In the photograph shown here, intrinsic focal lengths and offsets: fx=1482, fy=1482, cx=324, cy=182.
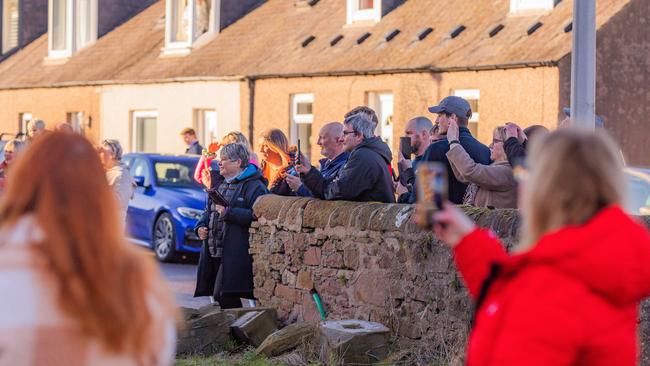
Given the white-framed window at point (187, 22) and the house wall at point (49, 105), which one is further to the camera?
the house wall at point (49, 105)

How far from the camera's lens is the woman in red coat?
3.91 metres

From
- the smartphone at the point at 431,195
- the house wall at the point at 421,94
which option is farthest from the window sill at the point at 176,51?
the smartphone at the point at 431,195

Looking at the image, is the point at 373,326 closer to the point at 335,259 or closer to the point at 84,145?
the point at 335,259

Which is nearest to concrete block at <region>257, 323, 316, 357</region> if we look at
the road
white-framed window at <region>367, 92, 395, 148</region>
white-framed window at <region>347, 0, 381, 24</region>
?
the road

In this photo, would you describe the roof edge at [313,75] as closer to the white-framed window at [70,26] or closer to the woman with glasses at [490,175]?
the white-framed window at [70,26]

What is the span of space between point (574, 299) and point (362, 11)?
1017 inches

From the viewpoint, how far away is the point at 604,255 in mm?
3936

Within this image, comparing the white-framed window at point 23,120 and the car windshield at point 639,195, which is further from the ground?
the white-framed window at point 23,120

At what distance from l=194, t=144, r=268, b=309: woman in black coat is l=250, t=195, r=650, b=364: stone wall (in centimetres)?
12

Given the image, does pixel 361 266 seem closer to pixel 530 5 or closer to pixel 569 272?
pixel 569 272

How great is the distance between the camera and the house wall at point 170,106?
104 feet

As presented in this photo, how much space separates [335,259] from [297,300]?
0.75 m

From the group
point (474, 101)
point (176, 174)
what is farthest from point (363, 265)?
point (474, 101)

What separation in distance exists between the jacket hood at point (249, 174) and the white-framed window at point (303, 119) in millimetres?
16706
